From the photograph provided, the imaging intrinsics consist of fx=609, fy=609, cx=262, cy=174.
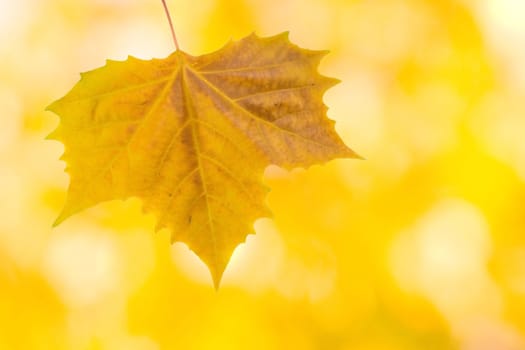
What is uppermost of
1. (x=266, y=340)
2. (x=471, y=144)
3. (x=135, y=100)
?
(x=471, y=144)

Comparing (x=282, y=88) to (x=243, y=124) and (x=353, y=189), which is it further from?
(x=353, y=189)

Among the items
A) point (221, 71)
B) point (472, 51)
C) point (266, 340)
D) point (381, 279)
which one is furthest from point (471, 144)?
point (221, 71)

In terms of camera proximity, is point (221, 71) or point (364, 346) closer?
point (221, 71)

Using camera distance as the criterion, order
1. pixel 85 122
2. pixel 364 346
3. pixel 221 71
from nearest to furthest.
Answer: pixel 85 122, pixel 221 71, pixel 364 346

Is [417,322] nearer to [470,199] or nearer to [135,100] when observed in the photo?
[470,199]

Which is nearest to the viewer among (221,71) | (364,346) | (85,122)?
(85,122)

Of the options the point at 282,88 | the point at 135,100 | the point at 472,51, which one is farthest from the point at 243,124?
the point at 472,51

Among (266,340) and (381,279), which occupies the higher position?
(381,279)
